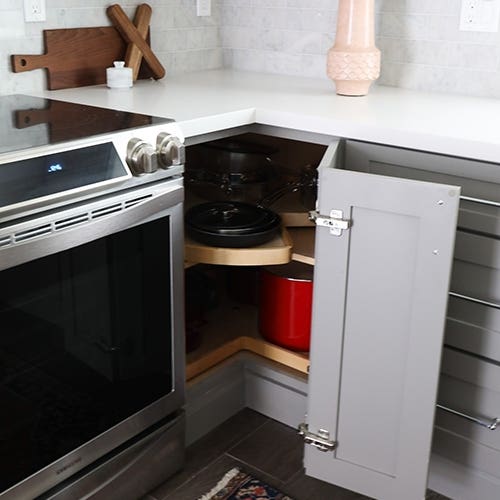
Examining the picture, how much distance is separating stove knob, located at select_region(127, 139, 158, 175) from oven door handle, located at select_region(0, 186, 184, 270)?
0.07 meters

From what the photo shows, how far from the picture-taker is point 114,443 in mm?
1626

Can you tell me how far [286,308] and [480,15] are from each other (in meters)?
0.97

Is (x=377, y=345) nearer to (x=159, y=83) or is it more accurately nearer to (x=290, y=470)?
(x=290, y=470)

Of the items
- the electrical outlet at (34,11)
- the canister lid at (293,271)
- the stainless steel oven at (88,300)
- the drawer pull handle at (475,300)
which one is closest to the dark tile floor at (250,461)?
the stainless steel oven at (88,300)

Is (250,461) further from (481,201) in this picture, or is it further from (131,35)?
(131,35)

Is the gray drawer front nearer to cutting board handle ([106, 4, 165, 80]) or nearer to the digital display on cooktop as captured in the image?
the digital display on cooktop

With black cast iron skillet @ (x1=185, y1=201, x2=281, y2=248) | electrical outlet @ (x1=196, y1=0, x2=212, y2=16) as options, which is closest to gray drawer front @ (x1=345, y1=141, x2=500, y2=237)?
black cast iron skillet @ (x1=185, y1=201, x2=281, y2=248)

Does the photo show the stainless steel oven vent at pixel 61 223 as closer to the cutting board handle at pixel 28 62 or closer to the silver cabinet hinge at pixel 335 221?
the silver cabinet hinge at pixel 335 221

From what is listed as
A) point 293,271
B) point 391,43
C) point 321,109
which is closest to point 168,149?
point 321,109

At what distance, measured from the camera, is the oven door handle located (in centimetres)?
128

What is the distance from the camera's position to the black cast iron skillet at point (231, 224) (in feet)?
6.06

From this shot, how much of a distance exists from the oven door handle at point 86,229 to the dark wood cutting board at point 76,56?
696 mm

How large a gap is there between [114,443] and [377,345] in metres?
0.62

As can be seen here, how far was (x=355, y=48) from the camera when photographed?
6.50 ft
